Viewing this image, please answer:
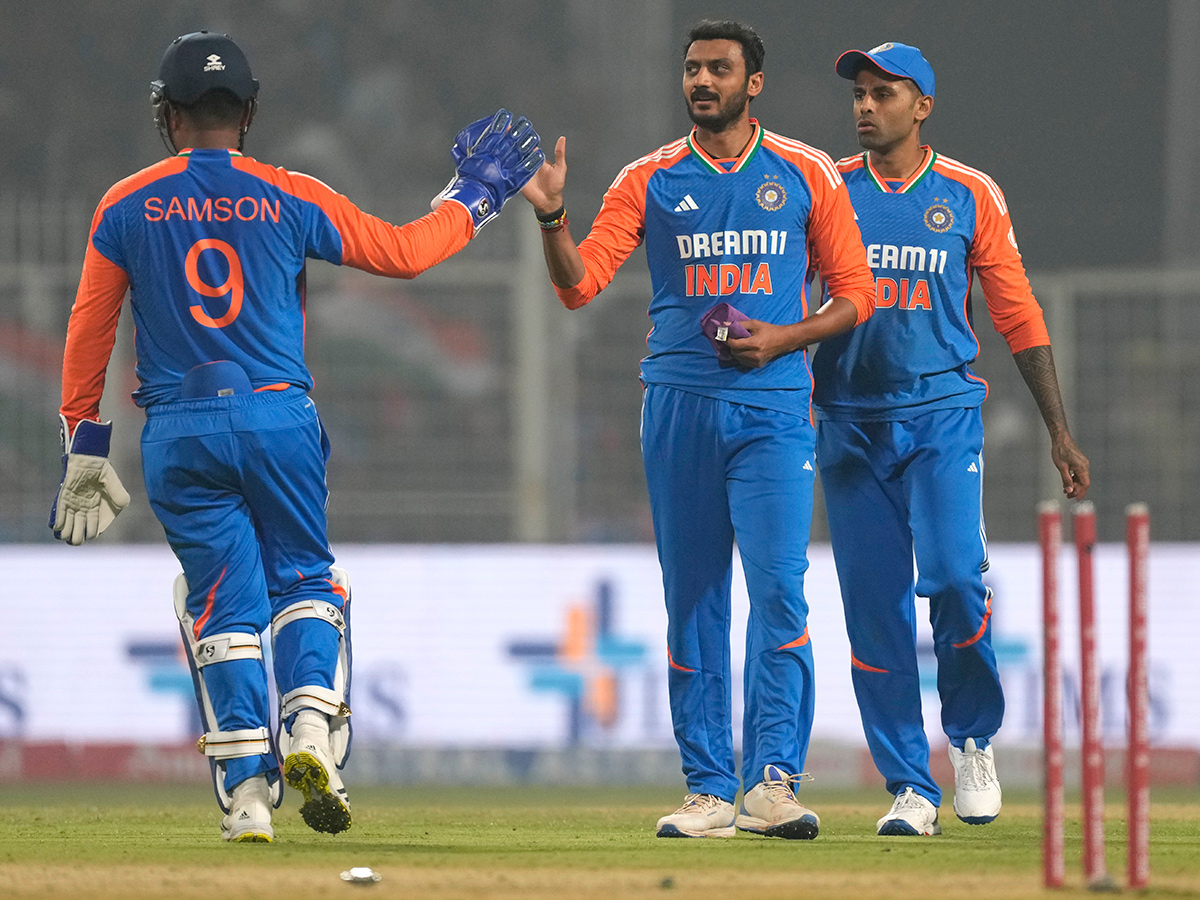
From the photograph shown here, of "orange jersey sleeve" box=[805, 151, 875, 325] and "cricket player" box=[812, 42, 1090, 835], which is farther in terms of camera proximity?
"cricket player" box=[812, 42, 1090, 835]

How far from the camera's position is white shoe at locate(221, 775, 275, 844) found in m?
5.00

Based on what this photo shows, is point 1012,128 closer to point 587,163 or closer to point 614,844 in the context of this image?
point 587,163

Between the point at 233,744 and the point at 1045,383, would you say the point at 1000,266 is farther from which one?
the point at 233,744


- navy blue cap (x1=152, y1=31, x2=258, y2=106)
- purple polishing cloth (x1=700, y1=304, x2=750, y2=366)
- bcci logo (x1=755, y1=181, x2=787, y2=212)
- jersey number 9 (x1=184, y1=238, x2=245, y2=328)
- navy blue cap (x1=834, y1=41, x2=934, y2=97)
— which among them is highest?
navy blue cap (x1=834, y1=41, x2=934, y2=97)

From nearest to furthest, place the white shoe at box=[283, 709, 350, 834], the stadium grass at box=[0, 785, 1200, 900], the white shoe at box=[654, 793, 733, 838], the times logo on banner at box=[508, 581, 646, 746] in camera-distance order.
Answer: the stadium grass at box=[0, 785, 1200, 900]
the white shoe at box=[283, 709, 350, 834]
the white shoe at box=[654, 793, 733, 838]
the times logo on banner at box=[508, 581, 646, 746]

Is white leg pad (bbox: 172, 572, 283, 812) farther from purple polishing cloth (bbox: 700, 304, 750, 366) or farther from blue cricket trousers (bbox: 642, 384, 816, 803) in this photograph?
A: purple polishing cloth (bbox: 700, 304, 750, 366)

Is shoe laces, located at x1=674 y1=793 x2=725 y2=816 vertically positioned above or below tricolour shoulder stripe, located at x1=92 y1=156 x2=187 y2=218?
below

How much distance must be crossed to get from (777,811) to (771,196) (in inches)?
70.5

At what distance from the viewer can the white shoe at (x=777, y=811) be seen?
520 cm

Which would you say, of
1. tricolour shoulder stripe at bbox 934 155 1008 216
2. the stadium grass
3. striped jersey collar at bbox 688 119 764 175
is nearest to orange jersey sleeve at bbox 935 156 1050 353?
tricolour shoulder stripe at bbox 934 155 1008 216

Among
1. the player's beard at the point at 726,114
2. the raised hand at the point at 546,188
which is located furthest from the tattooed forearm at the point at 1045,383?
the raised hand at the point at 546,188

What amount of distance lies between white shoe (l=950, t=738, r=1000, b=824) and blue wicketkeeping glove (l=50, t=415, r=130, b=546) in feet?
9.00

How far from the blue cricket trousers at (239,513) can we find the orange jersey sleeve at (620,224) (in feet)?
3.33

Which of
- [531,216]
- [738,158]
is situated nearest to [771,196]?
[738,158]
